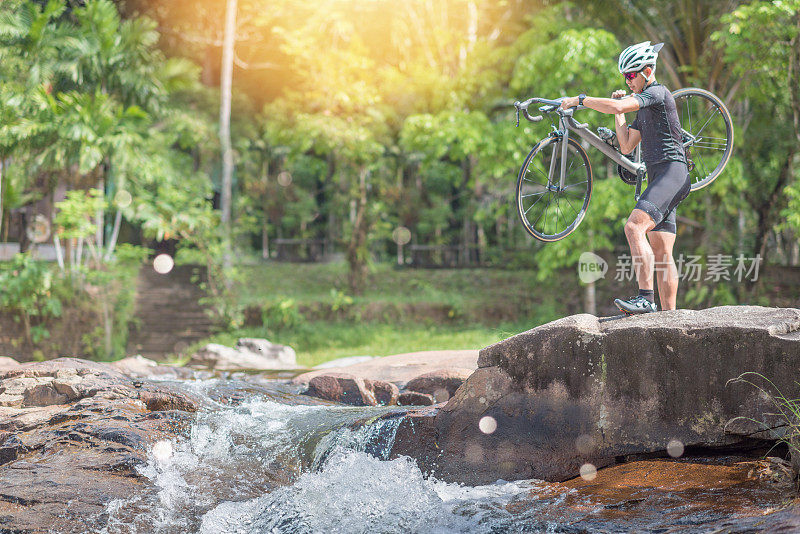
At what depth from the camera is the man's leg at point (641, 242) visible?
5699 mm

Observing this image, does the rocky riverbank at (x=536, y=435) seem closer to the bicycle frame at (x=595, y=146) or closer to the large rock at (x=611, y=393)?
the large rock at (x=611, y=393)

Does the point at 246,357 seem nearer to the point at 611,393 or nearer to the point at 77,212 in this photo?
the point at 77,212

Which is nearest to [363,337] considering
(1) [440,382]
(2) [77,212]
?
(2) [77,212]

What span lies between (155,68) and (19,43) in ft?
10.6

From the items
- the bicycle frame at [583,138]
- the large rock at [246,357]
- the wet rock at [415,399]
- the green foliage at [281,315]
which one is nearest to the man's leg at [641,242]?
the bicycle frame at [583,138]

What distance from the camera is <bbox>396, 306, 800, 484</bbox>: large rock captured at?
16.8ft

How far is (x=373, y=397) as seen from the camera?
809 centimetres

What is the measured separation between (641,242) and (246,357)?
841cm

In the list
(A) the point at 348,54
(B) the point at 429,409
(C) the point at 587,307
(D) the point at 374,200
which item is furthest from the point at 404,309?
(B) the point at 429,409

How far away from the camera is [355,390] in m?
8.12

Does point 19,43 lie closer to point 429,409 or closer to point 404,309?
point 404,309

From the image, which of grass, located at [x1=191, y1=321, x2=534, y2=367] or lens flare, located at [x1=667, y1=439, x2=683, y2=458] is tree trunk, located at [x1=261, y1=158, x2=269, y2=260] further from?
lens flare, located at [x1=667, y1=439, x2=683, y2=458]

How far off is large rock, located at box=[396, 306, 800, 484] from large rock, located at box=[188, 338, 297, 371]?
6.70 metres

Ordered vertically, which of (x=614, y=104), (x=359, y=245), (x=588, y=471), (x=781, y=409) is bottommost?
(x=588, y=471)
